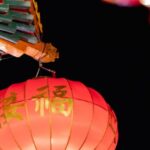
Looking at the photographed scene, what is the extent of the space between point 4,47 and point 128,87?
4.38 m

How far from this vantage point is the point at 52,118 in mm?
3441

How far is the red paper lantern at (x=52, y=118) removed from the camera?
3.41 m

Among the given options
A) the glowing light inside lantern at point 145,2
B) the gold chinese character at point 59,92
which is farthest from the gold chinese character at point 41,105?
the glowing light inside lantern at point 145,2

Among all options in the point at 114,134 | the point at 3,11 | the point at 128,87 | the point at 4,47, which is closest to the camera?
the point at 3,11

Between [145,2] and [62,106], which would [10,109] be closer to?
[62,106]

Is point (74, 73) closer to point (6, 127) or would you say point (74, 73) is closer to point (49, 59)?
point (49, 59)

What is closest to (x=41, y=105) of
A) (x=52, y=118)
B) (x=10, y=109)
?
(x=52, y=118)

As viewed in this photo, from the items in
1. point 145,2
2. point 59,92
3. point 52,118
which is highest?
point 145,2

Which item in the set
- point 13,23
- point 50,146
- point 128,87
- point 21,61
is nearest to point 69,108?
point 50,146

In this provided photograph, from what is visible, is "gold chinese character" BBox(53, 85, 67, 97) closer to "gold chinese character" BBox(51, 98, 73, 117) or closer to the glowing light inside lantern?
"gold chinese character" BBox(51, 98, 73, 117)

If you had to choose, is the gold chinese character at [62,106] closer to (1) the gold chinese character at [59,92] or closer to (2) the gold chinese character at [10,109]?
(1) the gold chinese character at [59,92]

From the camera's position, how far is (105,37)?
23.3ft

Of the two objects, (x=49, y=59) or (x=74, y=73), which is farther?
(x=74, y=73)

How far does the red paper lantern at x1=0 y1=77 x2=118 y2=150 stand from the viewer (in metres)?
3.41
